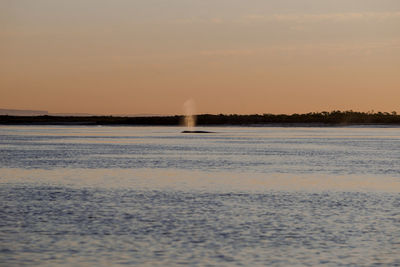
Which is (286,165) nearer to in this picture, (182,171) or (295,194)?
(182,171)

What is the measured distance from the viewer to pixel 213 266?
17469 mm

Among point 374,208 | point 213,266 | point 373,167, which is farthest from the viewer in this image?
point 373,167

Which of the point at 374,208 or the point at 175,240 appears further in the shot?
the point at 374,208

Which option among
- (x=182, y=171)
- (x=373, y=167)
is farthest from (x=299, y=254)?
(x=373, y=167)

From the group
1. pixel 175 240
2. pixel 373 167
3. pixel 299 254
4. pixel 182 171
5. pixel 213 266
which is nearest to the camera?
pixel 213 266

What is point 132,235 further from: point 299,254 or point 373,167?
point 373,167

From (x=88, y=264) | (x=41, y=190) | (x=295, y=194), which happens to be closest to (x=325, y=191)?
(x=295, y=194)

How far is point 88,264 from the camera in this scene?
1767 centimetres

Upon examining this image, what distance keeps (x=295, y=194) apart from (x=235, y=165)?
23008mm

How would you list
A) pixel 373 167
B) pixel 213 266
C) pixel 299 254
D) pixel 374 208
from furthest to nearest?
pixel 373 167, pixel 374 208, pixel 299 254, pixel 213 266

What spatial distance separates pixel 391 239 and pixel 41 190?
19.9 meters

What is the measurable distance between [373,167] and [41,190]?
28796 millimetres

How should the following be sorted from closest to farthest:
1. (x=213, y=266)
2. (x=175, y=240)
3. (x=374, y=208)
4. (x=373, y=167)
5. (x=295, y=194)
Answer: (x=213, y=266) < (x=175, y=240) < (x=374, y=208) < (x=295, y=194) < (x=373, y=167)

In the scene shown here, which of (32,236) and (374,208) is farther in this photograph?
(374,208)
